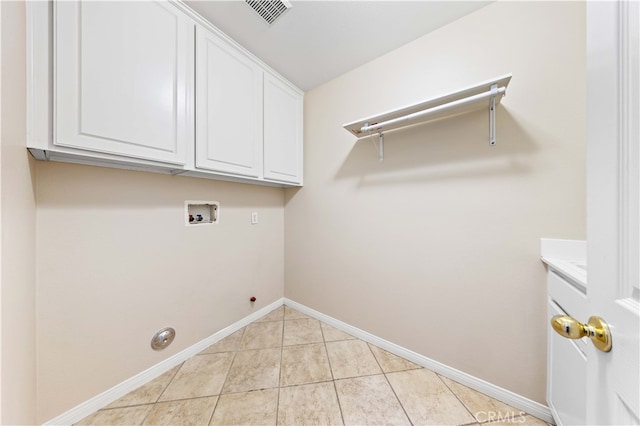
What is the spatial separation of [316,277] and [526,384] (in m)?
1.55

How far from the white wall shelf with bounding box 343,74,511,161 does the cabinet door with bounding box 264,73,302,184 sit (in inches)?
27.5

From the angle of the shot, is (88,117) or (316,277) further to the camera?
(316,277)

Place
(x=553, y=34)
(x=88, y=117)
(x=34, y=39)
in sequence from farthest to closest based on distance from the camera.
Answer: (x=553, y=34) → (x=88, y=117) → (x=34, y=39)

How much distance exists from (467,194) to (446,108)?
1.77 ft

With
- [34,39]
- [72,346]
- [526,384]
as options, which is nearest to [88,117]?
[34,39]

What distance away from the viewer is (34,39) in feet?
2.80

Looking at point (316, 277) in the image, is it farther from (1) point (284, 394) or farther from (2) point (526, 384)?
(2) point (526, 384)

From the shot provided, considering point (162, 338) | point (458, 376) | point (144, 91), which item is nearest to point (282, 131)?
point (144, 91)

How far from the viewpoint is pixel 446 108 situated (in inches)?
47.7

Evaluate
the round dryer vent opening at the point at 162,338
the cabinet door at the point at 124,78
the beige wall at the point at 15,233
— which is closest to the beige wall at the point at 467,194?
the cabinet door at the point at 124,78

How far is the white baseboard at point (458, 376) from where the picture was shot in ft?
3.73

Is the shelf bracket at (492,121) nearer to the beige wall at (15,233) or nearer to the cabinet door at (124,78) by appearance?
the cabinet door at (124,78)

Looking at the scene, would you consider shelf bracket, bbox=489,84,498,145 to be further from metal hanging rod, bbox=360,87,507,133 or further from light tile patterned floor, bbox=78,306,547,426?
light tile patterned floor, bbox=78,306,547,426

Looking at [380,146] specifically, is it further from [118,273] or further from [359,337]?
[118,273]
